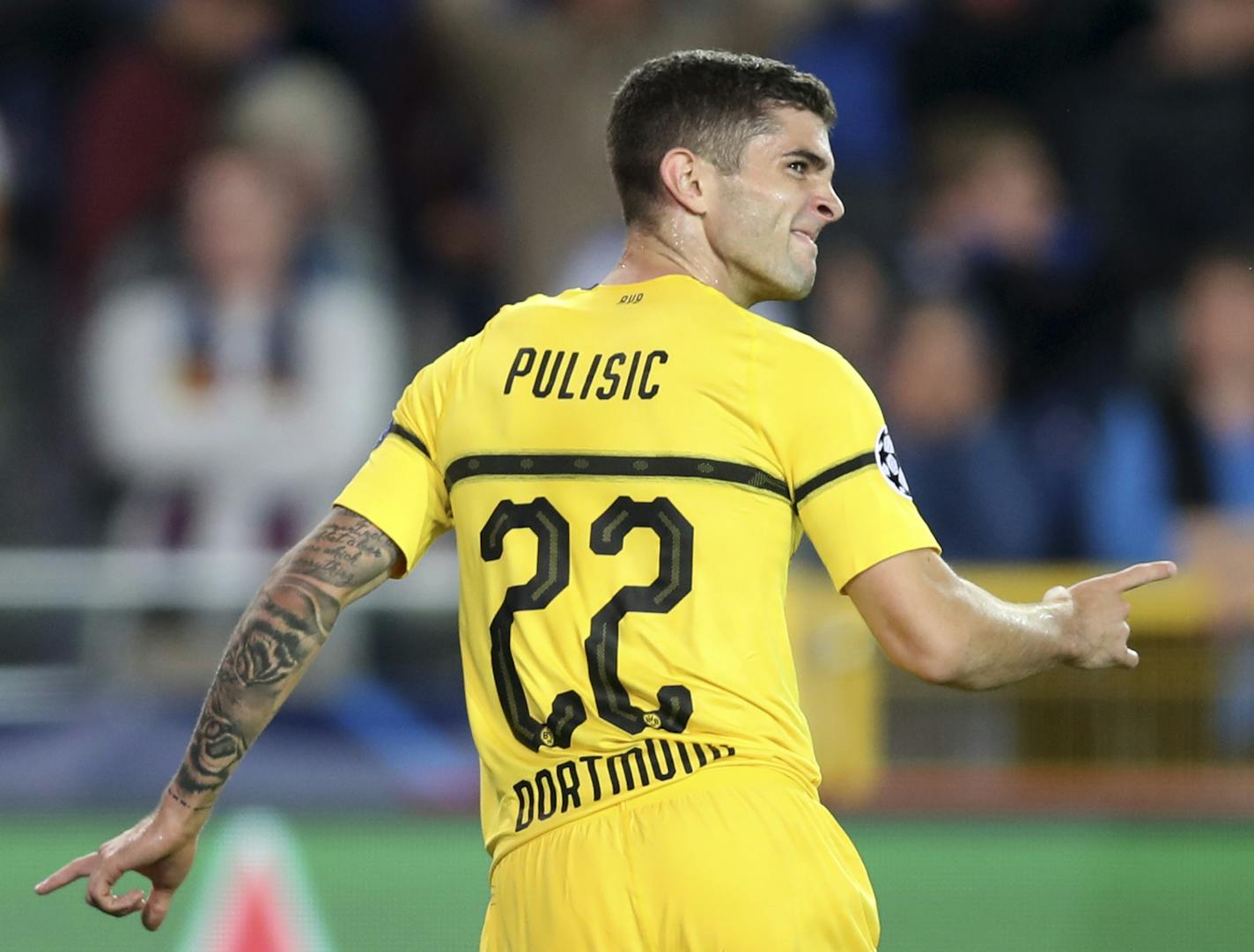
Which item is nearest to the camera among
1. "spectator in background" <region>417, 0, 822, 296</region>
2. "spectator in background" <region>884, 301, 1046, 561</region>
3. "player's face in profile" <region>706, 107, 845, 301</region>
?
"player's face in profile" <region>706, 107, 845, 301</region>

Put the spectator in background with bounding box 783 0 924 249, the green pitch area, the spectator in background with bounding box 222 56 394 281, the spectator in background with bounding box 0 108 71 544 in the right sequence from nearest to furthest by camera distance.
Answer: the green pitch area < the spectator in background with bounding box 0 108 71 544 < the spectator in background with bounding box 222 56 394 281 < the spectator in background with bounding box 783 0 924 249

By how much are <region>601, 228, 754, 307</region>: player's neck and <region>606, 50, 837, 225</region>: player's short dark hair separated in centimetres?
6

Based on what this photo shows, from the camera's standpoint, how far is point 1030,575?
7113 mm

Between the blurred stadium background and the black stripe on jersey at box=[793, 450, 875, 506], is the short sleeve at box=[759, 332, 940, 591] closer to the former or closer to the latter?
the black stripe on jersey at box=[793, 450, 875, 506]

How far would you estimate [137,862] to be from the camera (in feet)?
11.2

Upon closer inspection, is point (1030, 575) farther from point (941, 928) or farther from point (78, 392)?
point (78, 392)

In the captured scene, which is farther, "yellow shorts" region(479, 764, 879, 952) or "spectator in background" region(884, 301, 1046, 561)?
"spectator in background" region(884, 301, 1046, 561)

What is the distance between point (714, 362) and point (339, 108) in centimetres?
632

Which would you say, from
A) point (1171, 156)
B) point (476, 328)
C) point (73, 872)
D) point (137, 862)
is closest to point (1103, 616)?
point (137, 862)

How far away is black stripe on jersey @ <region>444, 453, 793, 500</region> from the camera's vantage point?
3.13m

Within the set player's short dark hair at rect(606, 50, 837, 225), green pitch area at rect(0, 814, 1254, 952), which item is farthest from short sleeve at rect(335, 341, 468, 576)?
green pitch area at rect(0, 814, 1254, 952)

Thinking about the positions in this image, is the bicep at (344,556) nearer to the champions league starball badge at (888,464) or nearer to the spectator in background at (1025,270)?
the champions league starball badge at (888,464)

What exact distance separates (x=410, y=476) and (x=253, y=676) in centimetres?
40

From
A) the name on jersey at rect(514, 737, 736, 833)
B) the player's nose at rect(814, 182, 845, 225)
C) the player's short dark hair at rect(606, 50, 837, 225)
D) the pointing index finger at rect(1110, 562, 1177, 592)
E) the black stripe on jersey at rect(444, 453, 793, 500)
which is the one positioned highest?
the player's short dark hair at rect(606, 50, 837, 225)
